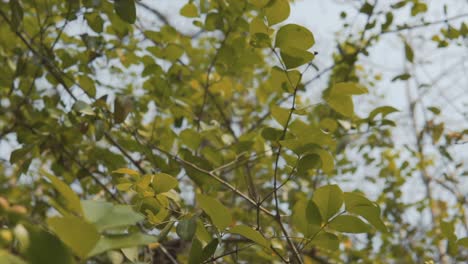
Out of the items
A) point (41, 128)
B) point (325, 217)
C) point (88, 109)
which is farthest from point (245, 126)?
point (325, 217)

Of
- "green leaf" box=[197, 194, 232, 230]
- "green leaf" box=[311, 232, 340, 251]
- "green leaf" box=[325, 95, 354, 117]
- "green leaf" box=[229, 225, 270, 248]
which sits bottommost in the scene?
"green leaf" box=[229, 225, 270, 248]

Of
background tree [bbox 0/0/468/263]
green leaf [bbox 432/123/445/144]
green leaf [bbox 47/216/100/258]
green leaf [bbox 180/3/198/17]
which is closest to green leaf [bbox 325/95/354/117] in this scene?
background tree [bbox 0/0/468/263]

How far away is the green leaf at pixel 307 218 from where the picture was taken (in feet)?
2.42

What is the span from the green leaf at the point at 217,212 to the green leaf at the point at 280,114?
26 centimetres

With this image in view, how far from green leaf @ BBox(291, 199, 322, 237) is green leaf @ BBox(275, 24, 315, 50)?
0.85ft

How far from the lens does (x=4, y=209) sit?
1.32 ft

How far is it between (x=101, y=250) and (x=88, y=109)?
0.78 meters

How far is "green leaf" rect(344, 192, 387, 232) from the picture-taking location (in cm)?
72

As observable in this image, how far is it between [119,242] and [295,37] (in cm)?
50

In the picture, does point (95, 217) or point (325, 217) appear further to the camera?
point (325, 217)

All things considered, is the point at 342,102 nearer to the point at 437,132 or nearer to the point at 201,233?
the point at 201,233

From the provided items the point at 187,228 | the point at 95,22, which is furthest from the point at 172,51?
the point at 187,228

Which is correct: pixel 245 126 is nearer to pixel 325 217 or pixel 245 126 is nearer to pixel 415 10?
pixel 415 10

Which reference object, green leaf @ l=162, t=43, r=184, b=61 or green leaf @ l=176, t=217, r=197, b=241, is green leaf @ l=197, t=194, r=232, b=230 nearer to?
green leaf @ l=176, t=217, r=197, b=241
